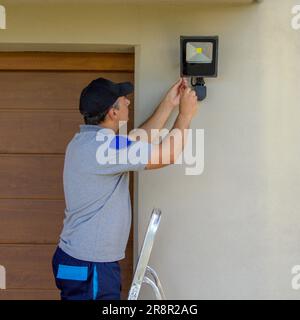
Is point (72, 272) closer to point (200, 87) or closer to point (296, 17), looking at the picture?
point (200, 87)

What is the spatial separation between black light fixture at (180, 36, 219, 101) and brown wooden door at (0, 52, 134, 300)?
85cm

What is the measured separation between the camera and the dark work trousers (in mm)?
3146

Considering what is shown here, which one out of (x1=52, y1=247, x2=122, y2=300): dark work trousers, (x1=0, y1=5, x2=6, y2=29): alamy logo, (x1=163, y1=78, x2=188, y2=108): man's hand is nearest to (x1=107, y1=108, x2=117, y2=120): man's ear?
(x1=163, y1=78, x2=188, y2=108): man's hand

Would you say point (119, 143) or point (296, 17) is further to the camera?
point (296, 17)

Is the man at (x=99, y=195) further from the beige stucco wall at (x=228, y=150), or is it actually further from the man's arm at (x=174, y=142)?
the beige stucco wall at (x=228, y=150)

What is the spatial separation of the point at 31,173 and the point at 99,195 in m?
1.08

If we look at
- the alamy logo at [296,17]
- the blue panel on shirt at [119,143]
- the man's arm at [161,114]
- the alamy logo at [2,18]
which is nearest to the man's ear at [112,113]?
the blue panel on shirt at [119,143]

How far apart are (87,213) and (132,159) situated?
37 cm

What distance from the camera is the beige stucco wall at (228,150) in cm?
373

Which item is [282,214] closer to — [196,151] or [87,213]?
[196,151]

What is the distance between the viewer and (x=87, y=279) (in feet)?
10.3

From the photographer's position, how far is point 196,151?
3752 millimetres

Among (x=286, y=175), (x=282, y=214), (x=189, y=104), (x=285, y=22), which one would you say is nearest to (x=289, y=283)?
(x=282, y=214)

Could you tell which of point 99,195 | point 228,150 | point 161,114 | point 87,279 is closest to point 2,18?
point 161,114
